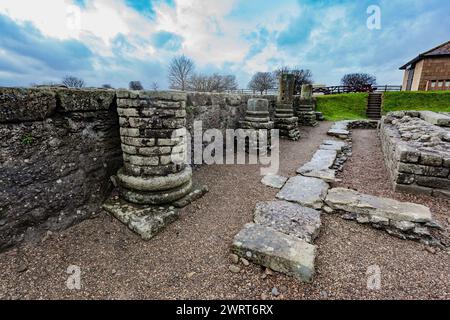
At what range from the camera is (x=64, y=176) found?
248cm

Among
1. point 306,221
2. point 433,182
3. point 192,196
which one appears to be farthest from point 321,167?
point 192,196

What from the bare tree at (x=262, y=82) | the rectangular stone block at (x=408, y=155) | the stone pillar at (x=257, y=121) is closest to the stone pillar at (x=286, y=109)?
the stone pillar at (x=257, y=121)

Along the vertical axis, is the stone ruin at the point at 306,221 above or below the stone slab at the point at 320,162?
below

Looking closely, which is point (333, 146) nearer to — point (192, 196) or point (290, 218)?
point (290, 218)

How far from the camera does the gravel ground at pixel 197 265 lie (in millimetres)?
1832

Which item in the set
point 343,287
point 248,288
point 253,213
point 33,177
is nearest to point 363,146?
point 253,213

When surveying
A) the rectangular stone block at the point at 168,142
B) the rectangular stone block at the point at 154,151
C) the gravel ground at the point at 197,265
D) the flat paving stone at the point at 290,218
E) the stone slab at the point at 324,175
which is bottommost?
the gravel ground at the point at 197,265

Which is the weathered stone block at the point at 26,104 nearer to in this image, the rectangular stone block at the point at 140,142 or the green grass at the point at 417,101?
the rectangular stone block at the point at 140,142

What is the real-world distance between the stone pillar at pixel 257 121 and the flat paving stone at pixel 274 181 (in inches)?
59.2

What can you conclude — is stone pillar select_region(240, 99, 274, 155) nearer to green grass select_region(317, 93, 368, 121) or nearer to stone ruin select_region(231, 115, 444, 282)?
stone ruin select_region(231, 115, 444, 282)

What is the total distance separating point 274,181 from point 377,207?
1600 millimetres

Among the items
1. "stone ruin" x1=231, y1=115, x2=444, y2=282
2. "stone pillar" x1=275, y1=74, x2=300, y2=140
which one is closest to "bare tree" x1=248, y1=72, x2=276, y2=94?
"stone pillar" x1=275, y1=74, x2=300, y2=140

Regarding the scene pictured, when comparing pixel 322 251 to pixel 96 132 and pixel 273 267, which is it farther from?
pixel 96 132
